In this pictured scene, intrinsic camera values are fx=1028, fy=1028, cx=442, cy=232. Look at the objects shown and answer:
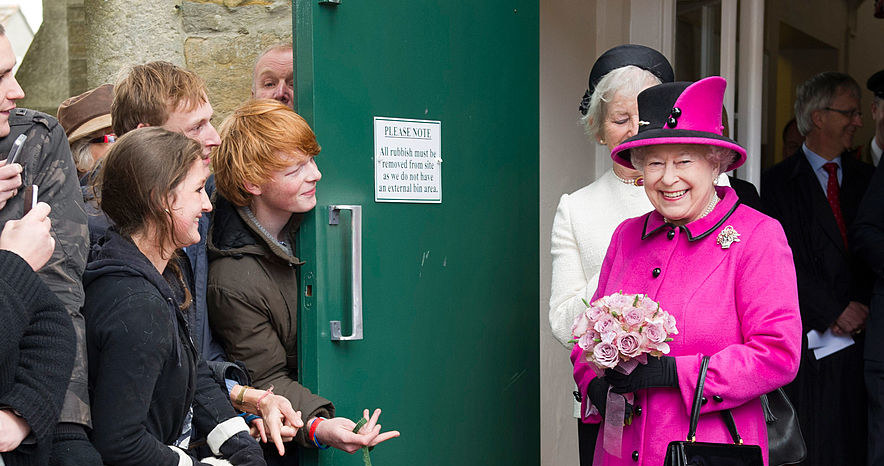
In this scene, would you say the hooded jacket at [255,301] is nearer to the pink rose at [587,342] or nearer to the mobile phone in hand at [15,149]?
the mobile phone in hand at [15,149]

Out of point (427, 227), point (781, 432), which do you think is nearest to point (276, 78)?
point (427, 227)

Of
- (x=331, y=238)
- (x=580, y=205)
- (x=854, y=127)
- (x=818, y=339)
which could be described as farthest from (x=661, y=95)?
(x=854, y=127)

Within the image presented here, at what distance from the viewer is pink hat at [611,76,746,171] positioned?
252 centimetres

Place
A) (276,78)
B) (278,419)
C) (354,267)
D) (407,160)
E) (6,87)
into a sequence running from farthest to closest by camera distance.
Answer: (276,78), (407,160), (354,267), (278,419), (6,87)

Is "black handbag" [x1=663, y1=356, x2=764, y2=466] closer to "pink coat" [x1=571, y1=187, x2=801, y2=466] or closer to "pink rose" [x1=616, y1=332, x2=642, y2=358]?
"pink coat" [x1=571, y1=187, x2=801, y2=466]

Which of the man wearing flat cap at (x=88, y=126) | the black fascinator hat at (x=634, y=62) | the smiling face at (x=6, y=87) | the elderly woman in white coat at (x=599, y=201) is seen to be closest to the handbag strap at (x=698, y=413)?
the elderly woman in white coat at (x=599, y=201)

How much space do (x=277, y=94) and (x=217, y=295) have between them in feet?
3.38

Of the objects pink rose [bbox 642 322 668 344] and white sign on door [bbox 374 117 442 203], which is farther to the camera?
white sign on door [bbox 374 117 442 203]

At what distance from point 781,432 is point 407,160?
4.99ft

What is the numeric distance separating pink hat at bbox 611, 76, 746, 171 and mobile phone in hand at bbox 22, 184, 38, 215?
1.42 metres

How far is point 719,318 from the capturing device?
2469 millimetres

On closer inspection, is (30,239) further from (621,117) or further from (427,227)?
(621,117)

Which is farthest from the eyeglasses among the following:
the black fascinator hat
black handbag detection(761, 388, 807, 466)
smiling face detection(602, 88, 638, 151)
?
black handbag detection(761, 388, 807, 466)

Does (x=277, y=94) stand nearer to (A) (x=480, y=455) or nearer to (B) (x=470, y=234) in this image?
(B) (x=470, y=234)
